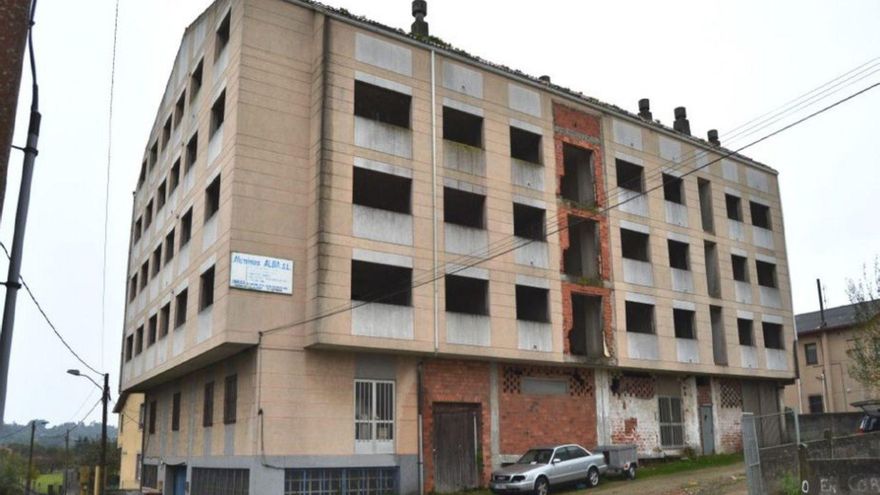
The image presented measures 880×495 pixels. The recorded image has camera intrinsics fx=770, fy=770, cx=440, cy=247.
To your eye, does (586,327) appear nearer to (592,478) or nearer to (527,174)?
(527,174)

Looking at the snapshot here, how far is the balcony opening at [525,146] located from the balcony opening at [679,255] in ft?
26.0

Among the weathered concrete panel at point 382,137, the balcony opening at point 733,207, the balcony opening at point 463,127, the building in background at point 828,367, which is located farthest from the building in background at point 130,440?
the building in background at point 828,367

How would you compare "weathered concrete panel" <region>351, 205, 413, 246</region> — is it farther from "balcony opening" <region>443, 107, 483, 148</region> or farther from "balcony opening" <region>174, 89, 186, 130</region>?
"balcony opening" <region>174, 89, 186, 130</region>

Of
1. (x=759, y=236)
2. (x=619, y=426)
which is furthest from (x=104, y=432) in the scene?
(x=759, y=236)

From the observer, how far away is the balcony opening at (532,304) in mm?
29656

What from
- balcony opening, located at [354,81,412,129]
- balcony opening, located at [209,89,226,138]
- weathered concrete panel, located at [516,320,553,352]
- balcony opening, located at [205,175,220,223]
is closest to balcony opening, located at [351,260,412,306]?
weathered concrete panel, located at [516,320,553,352]

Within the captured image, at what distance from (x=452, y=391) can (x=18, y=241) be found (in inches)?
856

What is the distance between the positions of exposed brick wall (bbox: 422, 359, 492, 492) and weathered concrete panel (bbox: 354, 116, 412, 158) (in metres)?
7.44

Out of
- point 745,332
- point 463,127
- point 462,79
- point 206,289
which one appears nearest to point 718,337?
point 745,332

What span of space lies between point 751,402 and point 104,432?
31.0m

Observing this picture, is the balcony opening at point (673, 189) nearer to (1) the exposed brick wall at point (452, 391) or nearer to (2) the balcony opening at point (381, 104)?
(2) the balcony opening at point (381, 104)

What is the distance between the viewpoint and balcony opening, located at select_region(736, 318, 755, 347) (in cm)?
3691

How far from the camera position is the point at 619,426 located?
3128cm

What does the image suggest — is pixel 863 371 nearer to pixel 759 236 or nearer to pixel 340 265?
pixel 759 236
